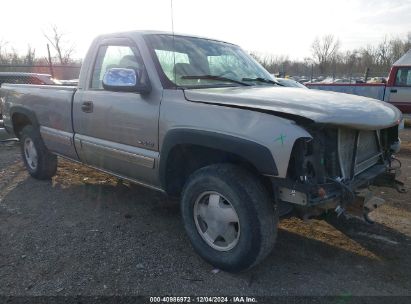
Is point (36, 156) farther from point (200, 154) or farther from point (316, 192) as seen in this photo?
point (316, 192)

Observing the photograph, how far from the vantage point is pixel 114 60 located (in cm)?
397

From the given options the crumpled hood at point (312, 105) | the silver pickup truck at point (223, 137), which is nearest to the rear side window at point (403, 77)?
the silver pickup truck at point (223, 137)

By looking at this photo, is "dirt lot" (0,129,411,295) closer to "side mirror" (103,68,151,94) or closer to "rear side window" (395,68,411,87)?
"side mirror" (103,68,151,94)

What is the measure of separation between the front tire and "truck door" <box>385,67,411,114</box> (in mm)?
11435

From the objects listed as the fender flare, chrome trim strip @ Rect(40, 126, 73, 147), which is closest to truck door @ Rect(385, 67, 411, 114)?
chrome trim strip @ Rect(40, 126, 73, 147)

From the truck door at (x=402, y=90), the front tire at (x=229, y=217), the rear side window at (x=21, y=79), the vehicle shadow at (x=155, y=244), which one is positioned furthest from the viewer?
the truck door at (x=402, y=90)

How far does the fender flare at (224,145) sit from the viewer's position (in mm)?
2605

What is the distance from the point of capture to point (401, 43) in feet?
172

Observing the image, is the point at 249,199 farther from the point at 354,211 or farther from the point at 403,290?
the point at 403,290

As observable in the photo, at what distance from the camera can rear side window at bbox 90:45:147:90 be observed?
3.65 meters

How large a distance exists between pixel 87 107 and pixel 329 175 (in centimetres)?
261

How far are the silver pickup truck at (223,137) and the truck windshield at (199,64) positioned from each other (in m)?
0.01

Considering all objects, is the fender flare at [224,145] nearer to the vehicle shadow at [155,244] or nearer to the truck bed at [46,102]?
the vehicle shadow at [155,244]

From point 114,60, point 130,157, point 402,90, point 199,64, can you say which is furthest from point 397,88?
point 130,157
